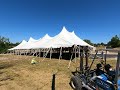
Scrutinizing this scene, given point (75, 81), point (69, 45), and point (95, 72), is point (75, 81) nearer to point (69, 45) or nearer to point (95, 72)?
point (95, 72)

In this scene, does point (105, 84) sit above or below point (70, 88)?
above

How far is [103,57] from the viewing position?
9.30 m

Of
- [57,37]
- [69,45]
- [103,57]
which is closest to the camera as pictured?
[103,57]

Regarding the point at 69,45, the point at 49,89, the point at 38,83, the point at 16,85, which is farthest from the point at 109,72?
the point at 69,45

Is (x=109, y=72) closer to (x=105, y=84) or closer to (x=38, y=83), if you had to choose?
(x=105, y=84)

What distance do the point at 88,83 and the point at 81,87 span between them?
38 cm

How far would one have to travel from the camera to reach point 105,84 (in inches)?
266

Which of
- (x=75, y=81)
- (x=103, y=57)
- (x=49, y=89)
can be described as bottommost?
(x=49, y=89)

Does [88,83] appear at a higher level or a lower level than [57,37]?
lower

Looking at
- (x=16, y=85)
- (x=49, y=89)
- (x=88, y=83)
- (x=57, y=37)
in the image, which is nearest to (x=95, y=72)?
(x=88, y=83)

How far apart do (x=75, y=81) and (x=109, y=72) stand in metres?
1.78

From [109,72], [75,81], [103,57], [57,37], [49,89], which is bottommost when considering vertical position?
[49,89]

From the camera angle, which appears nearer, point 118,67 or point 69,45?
point 118,67

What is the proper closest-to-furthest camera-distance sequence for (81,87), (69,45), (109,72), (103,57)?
(109,72) → (81,87) → (103,57) → (69,45)
